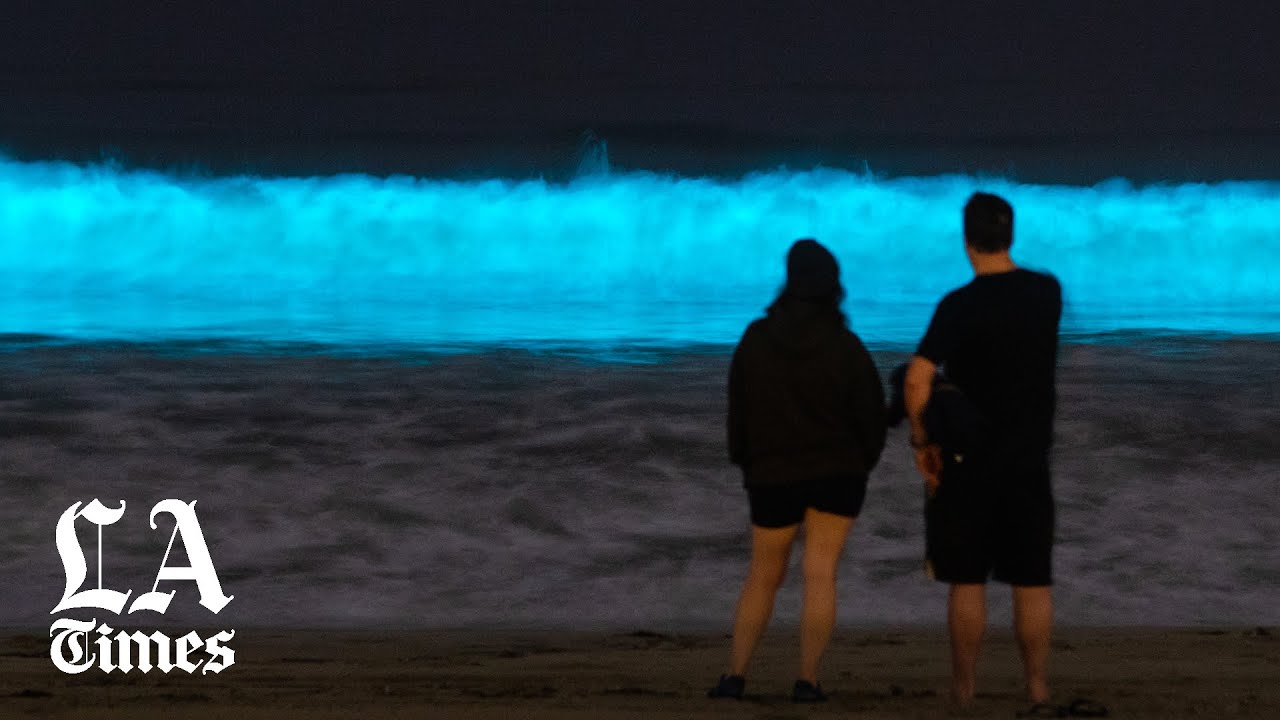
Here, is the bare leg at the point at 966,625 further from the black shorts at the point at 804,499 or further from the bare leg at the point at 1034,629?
the black shorts at the point at 804,499

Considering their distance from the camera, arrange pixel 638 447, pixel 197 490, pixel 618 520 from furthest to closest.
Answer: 1. pixel 638 447
2. pixel 197 490
3. pixel 618 520

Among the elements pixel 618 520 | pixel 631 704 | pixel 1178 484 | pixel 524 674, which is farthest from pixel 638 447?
pixel 631 704

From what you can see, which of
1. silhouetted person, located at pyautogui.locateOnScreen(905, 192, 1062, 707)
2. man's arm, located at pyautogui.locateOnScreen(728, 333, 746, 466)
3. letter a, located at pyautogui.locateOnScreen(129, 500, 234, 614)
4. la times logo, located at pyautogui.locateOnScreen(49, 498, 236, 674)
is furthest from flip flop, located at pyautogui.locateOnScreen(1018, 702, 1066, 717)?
letter a, located at pyautogui.locateOnScreen(129, 500, 234, 614)

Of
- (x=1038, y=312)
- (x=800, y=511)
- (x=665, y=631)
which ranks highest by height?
(x=1038, y=312)

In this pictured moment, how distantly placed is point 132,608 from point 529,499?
4368 mm

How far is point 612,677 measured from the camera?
700cm

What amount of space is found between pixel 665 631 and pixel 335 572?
8.59 feet

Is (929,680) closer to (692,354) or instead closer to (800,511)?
(800,511)

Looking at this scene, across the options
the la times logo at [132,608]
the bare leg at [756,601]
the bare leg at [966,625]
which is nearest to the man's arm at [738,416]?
the bare leg at [756,601]

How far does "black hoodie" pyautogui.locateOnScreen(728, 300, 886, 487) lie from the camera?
19.3 feet

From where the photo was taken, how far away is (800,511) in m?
5.99

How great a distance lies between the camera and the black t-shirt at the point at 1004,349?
5.59m

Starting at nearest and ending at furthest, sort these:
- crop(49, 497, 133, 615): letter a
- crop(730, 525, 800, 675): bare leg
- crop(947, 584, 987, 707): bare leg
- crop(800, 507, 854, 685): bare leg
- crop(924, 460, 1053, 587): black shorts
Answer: crop(924, 460, 1053, 587): black shorts < crop(947, 584, 987, 707): bare leg < crop(800, 507, 854, 685): bare leg < crop(730, 525, 800, 675): bare leg < crop(49, 497, 133, 615): letter a

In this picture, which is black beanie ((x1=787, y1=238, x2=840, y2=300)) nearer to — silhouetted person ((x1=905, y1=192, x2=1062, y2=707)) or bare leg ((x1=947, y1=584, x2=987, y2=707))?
silhouetted person ((x1=905, y1=192, x2=1062, y2=707))
